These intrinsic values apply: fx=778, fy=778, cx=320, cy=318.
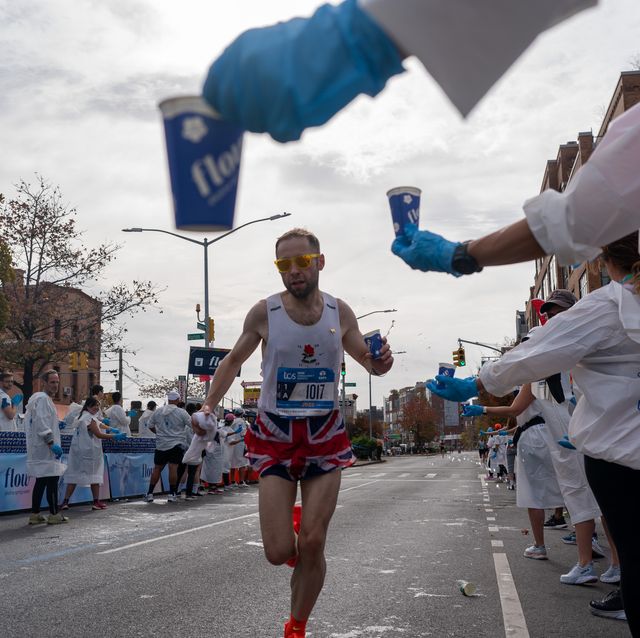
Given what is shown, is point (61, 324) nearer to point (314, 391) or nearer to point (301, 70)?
point (314, 391)

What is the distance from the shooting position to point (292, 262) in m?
4.11

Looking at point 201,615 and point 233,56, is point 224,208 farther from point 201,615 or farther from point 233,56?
point 201,615

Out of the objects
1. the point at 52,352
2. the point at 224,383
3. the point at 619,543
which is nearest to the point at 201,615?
the point at 224,383

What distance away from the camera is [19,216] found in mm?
27203

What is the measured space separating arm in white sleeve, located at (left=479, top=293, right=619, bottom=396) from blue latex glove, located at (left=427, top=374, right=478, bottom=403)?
0.42 metres

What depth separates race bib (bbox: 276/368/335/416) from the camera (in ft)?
13.7

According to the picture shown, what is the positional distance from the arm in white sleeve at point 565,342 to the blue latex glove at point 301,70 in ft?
7.06

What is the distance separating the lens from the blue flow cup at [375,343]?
4.28 meters

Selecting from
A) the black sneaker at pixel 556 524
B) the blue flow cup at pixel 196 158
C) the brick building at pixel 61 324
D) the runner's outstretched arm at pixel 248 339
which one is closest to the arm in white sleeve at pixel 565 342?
the runner's outstretched arm at pixel 248 339

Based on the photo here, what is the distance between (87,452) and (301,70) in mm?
12473

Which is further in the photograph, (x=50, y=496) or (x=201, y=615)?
(x=50, y=496)

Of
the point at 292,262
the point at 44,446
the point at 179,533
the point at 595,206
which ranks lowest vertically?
the point at 179,533

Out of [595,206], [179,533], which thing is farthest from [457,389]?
[179,533]

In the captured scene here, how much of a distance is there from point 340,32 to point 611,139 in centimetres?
79
